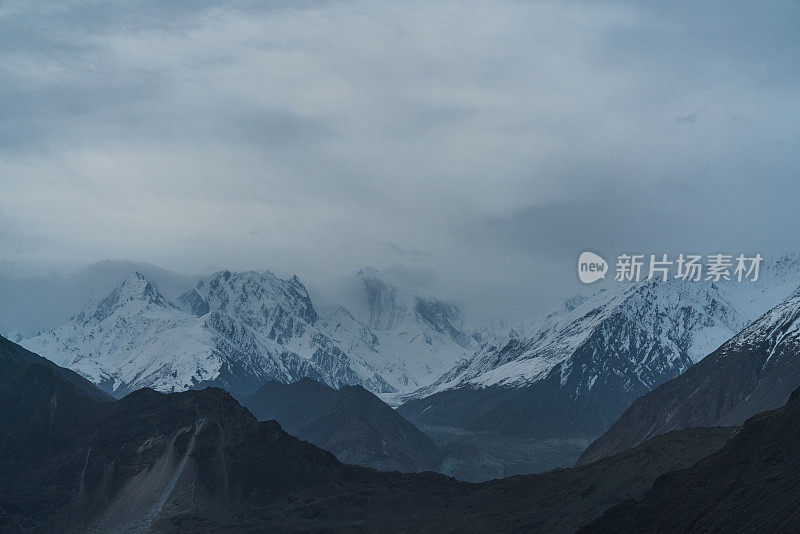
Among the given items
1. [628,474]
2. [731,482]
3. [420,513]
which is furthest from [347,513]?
[731,482]

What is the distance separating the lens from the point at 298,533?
7313 inches

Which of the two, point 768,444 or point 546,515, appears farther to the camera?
point 546,515

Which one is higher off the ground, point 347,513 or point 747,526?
point 747,526

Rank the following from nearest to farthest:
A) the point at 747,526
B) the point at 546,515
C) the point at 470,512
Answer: the point at 747,526, the point at 546,515, the point at 470,512

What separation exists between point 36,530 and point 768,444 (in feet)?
433

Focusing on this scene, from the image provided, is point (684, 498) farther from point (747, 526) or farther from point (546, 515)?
point (546, 515)

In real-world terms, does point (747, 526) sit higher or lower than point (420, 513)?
higher

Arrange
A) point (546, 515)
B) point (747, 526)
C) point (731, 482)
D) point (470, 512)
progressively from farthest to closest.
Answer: point (470, 512) → point (546, 515) → point (731, 482) → point (747, 526)

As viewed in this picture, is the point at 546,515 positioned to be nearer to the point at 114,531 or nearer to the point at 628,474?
the point at 628,474

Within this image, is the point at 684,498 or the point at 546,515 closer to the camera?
the point at 684,498

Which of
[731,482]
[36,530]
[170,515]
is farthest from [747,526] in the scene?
[36,530]

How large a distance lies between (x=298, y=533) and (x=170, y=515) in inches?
1108

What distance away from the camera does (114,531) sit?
195375 mm

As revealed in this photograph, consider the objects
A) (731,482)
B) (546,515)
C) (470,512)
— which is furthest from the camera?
(470,512)
